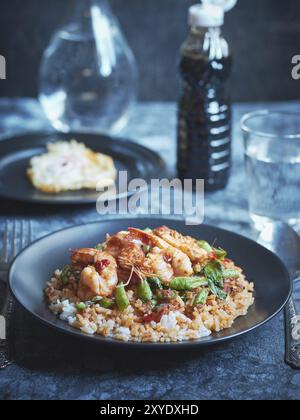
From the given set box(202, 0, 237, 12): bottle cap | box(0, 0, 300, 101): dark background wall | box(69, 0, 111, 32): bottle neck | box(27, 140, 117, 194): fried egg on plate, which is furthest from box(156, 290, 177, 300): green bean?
box(0, 0, 300, 101): dark background wall

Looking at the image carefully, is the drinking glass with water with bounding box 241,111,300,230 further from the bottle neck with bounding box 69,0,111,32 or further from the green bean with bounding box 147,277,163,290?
the bottle neck with bounding box 69,0,111,32

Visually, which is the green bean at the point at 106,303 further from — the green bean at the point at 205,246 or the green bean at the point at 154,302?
the green bean at the point at 205,246

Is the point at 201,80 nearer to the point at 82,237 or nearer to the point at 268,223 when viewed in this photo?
the point at 268,223

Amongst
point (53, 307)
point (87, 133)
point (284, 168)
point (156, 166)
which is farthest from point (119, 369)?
point (87, 133)

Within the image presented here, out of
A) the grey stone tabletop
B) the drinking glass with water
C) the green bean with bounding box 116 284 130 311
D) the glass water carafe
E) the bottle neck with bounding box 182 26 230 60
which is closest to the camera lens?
the grey stone tabletop

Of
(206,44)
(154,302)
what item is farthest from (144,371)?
(206,44)

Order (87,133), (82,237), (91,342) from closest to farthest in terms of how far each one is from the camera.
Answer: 1. (91,342)
2. (82,237)
3. (87,133)

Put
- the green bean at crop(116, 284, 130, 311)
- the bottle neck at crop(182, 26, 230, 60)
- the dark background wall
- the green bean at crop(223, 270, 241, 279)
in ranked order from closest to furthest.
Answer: the green bean at crop(116, 284, 130, 311), the green bean at crop(223, 270, 241, 279), the bottle neck at crop(182, 26, 230, 60), the dark background wall
